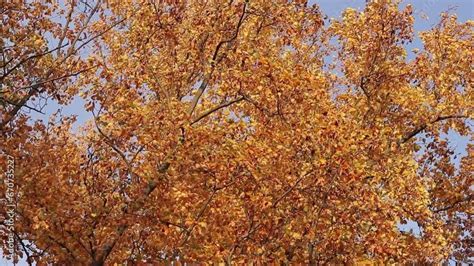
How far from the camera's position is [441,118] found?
22094mm

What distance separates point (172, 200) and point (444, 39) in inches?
493

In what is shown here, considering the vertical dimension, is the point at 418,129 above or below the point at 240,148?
above

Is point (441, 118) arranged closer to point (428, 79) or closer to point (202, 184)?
point (428, 79)

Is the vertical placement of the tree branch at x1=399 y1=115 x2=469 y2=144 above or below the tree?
above

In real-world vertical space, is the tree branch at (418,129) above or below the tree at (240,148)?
above

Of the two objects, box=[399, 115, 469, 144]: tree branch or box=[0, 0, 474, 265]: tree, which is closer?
box=[0, 0, 474, 265]: tree

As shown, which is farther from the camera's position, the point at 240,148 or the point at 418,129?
the point at 418,129

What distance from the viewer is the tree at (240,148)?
15727mm

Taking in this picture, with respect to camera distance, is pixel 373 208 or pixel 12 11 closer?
pixel 373 208

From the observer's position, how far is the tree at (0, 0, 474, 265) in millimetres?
15727

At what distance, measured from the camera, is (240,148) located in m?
16.3

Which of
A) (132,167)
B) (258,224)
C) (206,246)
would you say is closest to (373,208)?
(258,224)

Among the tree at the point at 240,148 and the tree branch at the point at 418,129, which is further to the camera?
the tree branch at the point at 418,129

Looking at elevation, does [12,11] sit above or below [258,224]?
above
